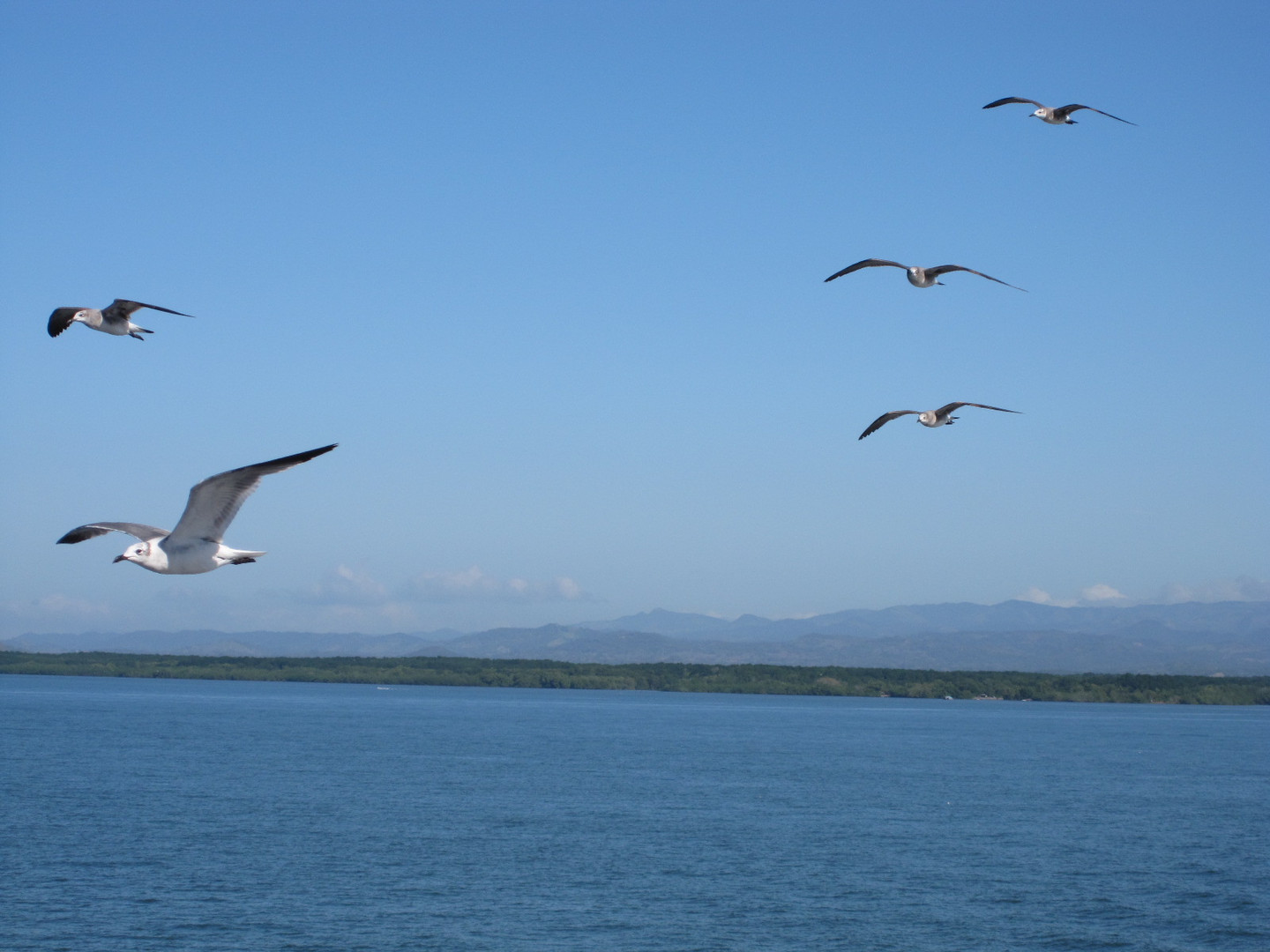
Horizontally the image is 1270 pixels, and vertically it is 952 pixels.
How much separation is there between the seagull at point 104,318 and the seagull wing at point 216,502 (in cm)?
659

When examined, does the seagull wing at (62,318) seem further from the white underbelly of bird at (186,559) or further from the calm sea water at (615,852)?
the calm sea water at (615,852)

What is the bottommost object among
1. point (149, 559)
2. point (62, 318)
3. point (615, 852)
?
point (615, 852)

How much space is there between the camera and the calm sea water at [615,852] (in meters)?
58.7

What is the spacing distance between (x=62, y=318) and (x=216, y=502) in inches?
310

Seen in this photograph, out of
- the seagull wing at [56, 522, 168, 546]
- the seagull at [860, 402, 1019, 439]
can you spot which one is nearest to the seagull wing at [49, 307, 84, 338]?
the seagull wing at [56, 522, 168, 546]

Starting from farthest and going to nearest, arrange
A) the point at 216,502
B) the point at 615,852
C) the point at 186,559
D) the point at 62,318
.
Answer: the point at 615,852
the point at 62,318
the point at 186,559
the point at 216,502

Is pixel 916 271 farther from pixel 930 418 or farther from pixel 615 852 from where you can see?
pixel 615 852

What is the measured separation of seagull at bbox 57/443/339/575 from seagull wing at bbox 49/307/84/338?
17.4ft

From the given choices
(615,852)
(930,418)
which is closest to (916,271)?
(930,418)

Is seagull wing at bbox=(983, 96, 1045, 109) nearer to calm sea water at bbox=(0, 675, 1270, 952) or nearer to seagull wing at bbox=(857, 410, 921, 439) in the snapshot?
seagull wing at bbox=(857, 410, 921, 439)

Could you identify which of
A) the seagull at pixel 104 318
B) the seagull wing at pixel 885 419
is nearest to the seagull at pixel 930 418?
the seagull wing at pixel 885 419

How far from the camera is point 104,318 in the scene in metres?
23.6

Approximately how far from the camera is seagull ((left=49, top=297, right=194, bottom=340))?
918 inches

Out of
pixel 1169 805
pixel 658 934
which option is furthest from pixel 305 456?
pixel 1169 805
